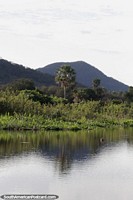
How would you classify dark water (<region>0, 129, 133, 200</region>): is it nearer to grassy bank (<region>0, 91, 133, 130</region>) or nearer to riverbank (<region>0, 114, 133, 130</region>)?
riverbank (<region>0, 114, 133, 130</region>)

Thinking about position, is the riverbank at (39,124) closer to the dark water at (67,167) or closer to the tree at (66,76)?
the dark water at (67,167)

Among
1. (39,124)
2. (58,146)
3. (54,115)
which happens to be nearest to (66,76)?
(54,115)

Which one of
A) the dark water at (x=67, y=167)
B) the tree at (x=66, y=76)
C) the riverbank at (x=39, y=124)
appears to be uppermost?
the tree at (x=66, y=76)

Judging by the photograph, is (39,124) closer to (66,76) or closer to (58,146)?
(58,146)

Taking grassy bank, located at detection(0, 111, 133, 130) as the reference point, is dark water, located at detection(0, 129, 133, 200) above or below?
below

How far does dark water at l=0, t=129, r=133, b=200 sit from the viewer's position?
29.7 meters

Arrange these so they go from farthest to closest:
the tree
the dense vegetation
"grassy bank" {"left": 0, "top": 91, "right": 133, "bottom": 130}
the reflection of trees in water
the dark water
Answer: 1. the tree
2. the dense vegetation
3. "grassy bank" {"left": 0, "top": 91, "right": 133, "bottom": 130}
4. the reflection of trees in water
5. the dark water

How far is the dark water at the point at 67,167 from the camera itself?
29.7 metres

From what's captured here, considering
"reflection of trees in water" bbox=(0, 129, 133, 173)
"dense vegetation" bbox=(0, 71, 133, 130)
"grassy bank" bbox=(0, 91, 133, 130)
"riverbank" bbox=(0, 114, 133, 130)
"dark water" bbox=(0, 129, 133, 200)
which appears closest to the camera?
"dark water" bbox=(0, 129, 133, 200)

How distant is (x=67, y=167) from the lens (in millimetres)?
38625

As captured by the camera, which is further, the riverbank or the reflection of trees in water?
the riverbank

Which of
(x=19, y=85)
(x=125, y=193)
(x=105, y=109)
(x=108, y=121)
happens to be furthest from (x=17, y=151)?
(x=19, y=85)

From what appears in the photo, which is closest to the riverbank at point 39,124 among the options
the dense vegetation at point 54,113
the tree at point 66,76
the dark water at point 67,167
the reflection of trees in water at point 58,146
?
the dense vegetation at point 54,113

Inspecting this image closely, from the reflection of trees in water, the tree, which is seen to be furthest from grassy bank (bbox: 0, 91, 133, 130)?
the reflection of trees in water
